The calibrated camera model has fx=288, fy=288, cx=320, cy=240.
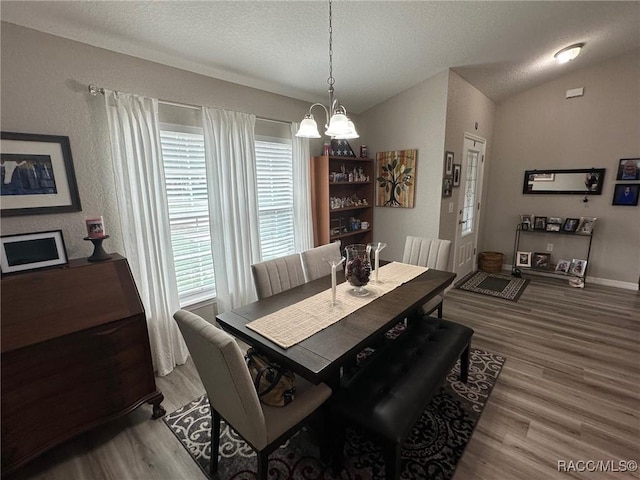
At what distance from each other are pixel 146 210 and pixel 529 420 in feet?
9.78

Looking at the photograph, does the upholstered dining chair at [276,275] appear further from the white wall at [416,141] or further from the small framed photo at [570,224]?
the small framed photo at [570,224]

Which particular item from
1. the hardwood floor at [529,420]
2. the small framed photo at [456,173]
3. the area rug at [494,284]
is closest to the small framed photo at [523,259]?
the area rug at [494,284]

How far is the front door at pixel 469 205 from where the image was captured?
3913 mm

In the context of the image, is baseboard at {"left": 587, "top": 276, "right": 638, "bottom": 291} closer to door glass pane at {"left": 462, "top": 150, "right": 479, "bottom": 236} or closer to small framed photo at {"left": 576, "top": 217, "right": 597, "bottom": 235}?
small framed photo at {"left": 576, "top": 217, "right": 597, "bottom": 235}

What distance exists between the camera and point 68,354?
1.53 metres

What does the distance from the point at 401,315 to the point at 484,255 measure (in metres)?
3.74

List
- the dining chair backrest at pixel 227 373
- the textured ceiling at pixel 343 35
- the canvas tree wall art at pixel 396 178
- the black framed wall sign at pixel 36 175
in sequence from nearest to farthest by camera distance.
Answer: the dining chair backrest at pixel 227 373, the black framed wall sign at pixel 36 175, the textured ceiling at pixel 343 35, the canvas tree wall art at pixel 396 178

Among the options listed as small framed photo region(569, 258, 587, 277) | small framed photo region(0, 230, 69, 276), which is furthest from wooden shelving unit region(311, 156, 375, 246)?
small framed photo region(569, 258, 587, 277)

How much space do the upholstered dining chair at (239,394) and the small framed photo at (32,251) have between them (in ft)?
3.61

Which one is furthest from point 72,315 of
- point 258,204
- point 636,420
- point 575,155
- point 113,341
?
point 575,155

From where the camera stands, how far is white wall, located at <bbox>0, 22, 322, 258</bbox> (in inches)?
65.2

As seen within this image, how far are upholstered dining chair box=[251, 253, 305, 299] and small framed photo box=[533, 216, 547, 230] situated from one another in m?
3.94

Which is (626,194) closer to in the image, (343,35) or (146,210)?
(343,35)

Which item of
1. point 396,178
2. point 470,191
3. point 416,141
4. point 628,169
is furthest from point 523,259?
point 416,141
